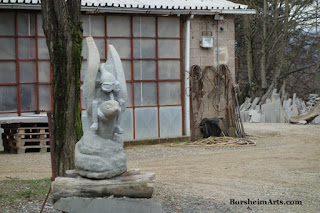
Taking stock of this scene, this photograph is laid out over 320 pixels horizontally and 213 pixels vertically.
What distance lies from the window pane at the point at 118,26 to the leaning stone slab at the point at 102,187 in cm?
807

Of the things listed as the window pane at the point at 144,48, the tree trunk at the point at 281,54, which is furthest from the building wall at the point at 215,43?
the tree trunk at the point at 281,54

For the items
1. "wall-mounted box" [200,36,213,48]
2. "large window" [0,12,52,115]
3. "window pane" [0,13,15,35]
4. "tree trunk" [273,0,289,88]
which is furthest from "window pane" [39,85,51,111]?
"tree trunk" [273,0,289,88]

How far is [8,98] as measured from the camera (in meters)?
12.6

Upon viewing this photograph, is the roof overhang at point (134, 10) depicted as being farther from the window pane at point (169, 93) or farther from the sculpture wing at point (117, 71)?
the sculpture wing at point (117, 71)

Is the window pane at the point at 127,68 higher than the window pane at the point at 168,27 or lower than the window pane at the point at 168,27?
lower

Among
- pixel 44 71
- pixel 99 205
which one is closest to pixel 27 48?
pixel 44 71

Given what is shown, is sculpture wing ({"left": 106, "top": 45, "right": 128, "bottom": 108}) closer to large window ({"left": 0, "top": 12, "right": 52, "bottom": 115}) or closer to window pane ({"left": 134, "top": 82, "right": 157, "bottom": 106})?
large window ({"left": 0, "top": 12, "right": 52, "bottom": 115})

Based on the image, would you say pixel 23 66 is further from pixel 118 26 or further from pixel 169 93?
pixel 169 93

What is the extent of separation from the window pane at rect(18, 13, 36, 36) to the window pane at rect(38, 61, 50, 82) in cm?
81

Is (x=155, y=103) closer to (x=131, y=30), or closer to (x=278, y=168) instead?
(x=131, y=30)

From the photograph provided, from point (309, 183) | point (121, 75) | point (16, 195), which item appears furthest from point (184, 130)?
point (121, 75)

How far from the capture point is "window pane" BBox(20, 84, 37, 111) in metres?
12.7

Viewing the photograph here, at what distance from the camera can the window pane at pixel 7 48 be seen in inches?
496

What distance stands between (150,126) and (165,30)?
8.89 feet
